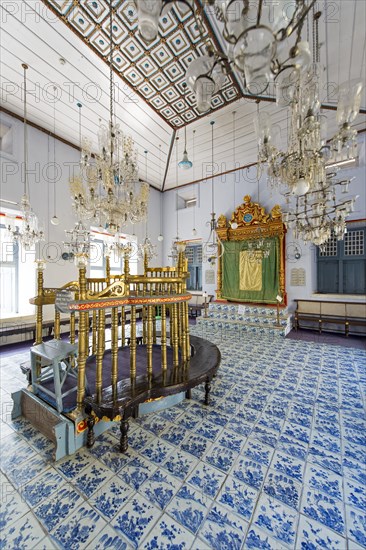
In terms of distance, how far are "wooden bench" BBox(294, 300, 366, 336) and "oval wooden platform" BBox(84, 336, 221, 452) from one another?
4936mm

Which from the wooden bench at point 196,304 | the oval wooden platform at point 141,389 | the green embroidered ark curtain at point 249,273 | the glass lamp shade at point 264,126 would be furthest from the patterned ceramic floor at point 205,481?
the wooden bench at point 196,304

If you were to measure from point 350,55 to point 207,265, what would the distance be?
633 cm

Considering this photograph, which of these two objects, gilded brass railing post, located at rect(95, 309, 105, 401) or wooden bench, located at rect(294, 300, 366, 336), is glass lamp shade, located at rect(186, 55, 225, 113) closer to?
gilded brass railing post, located at rect(95, 309, 105, 401)

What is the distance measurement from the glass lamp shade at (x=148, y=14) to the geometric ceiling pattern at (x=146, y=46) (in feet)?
8.14

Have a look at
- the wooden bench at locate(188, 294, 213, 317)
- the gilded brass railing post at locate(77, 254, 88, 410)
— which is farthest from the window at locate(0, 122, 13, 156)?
the wooden bench at locate(188, 294, 213, 317)

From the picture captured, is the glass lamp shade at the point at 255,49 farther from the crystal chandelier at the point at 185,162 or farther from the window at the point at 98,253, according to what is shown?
the window at the point at 98,253

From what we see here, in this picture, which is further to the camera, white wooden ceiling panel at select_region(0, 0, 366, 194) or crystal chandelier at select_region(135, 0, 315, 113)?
white wooden ceiling panel at select_region(0, 0, 366, 194)

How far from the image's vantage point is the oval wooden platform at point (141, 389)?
194 centimetres

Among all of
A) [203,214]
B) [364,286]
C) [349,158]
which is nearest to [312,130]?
[349,158]

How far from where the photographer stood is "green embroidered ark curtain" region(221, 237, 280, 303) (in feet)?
23.5

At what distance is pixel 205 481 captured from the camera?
1.69 m

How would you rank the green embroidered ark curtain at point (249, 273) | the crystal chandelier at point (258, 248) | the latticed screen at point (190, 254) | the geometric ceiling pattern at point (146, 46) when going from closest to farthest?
1. the geometric ceiling pattern at point (146, 46)
2. the crystal chandelier at point (258, 248)
3. the green embroidered ark curtain at point (249, 273)
4. the latticed screen at point (190, 254)

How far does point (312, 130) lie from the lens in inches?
102

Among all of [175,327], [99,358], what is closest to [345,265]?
[175,327]
